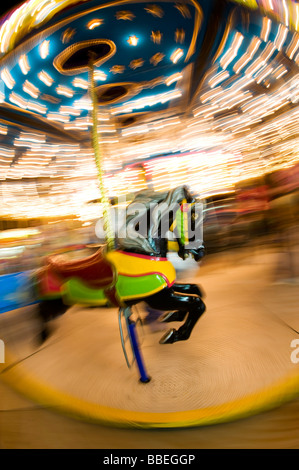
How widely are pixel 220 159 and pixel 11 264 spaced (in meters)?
4.83

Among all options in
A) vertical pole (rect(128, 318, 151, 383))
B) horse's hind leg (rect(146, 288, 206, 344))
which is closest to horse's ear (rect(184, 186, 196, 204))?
horse's hind leg (rect(146, 288, 206, 344))

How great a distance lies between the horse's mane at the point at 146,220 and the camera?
5.14ft

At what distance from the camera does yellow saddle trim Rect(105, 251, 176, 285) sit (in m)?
1.55

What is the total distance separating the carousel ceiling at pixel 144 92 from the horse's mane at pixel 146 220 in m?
1.04

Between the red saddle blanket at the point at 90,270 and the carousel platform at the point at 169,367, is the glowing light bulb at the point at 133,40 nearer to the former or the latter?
the red saddle blanket at the point at 90,270

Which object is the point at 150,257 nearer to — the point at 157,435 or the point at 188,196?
the point at 188,196

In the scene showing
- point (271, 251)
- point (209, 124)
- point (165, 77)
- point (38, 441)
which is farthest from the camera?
point (271, 251)

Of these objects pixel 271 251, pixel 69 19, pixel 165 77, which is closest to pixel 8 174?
pixel 165 77

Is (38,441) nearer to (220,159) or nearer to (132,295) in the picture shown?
(132,295)

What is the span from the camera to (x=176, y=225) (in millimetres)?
1561
